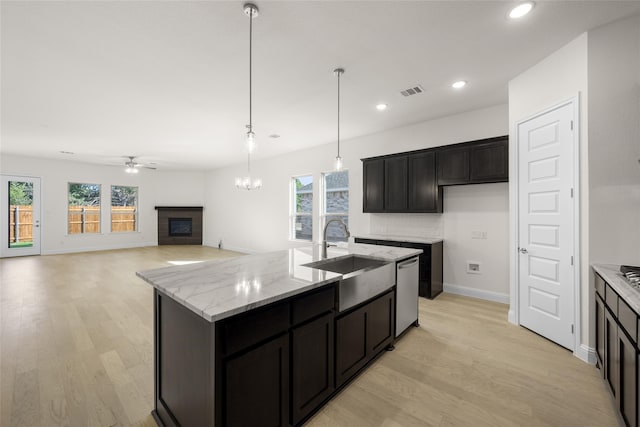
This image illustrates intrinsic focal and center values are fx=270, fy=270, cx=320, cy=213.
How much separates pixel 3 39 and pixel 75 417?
3260mm

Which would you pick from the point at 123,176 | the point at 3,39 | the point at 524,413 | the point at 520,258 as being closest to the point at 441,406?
the point at 524,413

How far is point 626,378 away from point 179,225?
37.6 feet

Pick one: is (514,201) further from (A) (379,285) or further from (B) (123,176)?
(B) (123,176)

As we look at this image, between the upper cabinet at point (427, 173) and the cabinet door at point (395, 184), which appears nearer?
the upper cabinet at point (427, 173)

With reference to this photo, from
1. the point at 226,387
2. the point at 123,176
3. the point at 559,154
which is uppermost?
the point at 123,176

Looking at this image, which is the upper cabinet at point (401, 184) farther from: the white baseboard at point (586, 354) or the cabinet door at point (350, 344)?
the cabinet door at point (350, 344)

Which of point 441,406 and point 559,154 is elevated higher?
point 559,154

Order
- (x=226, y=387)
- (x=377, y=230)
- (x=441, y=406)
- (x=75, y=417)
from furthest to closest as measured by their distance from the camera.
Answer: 1. (x=377, y=230)
2. (x=441, y=406)
3. (x=75, y=417)
4. (x=226, y=387)

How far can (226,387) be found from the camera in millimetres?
1250

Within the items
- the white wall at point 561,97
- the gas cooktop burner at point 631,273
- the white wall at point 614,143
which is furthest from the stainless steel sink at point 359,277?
the white wall at point 614,143

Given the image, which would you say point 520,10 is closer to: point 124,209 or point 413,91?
point 413,91

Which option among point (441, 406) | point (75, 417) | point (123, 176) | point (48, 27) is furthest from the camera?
point (123, 176)

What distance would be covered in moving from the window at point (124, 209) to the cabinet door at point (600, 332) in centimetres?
1171

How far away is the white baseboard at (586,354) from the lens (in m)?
2.37
